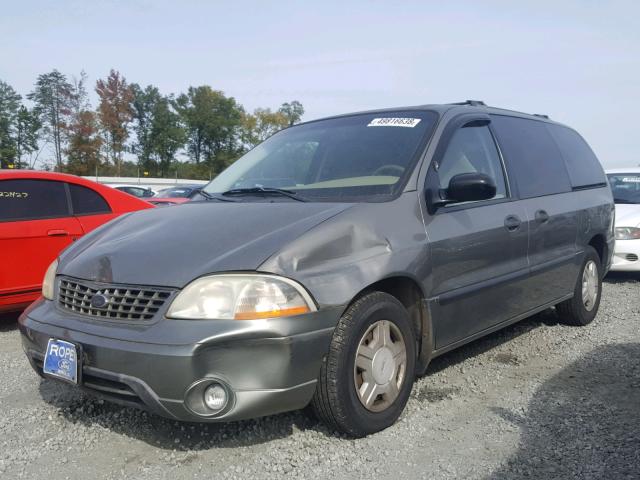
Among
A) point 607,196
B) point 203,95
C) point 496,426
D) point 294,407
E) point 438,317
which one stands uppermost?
point 203,95

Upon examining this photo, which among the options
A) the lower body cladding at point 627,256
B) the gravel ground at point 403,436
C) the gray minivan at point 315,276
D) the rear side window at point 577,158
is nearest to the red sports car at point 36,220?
the gravel ground at point 403,436

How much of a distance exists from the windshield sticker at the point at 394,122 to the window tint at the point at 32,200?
327 cm

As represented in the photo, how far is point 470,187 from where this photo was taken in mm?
3266

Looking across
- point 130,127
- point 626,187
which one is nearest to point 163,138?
point 130,127

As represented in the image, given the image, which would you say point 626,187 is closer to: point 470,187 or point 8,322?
point 470,187

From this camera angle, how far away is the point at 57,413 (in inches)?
131

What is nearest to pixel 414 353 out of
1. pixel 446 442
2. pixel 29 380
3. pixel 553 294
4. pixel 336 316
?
pixel 446 442

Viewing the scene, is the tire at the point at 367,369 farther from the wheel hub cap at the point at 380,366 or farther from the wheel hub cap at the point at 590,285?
the wheel hub cap at the point at 590,285

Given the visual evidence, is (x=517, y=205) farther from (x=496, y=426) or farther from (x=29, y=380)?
(x=29, y=380)

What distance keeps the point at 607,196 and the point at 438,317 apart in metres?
3.07

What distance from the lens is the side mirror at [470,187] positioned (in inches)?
128

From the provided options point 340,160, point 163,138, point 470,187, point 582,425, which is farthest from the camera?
point 163,138

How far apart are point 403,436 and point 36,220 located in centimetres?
393

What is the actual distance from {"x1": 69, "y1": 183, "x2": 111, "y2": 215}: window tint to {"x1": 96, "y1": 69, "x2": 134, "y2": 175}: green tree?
6177 cm
